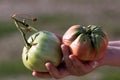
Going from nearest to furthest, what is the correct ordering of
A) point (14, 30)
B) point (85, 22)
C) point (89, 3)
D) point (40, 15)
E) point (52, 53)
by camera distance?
point (52, 53) → point (14, 30) → point (85, 22) → point (40, 15) → point (89, 3)

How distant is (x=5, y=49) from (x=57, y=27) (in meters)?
1.73

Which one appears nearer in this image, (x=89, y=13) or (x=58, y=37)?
(x=58, y=37)

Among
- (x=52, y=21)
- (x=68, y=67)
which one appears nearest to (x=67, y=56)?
(x=68, y=67)

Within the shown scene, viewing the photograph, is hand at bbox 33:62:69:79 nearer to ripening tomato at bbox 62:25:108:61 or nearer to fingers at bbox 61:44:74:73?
fingers at bbox 61:44:74:73

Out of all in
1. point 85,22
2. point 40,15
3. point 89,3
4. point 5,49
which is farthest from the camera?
point 89,3

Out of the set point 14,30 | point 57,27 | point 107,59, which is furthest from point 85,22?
point 107,59

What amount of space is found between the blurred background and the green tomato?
18.5 feet

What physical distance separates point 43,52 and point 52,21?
1002 cm

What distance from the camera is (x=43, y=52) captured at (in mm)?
4449

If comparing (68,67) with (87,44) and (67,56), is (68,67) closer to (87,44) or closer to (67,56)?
(67,56)

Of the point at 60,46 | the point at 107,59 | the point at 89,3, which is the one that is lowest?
the point at 89,3

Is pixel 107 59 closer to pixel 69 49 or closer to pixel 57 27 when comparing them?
pixel 69 49

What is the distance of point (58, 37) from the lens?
465 cm

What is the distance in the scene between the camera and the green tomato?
4445mm
